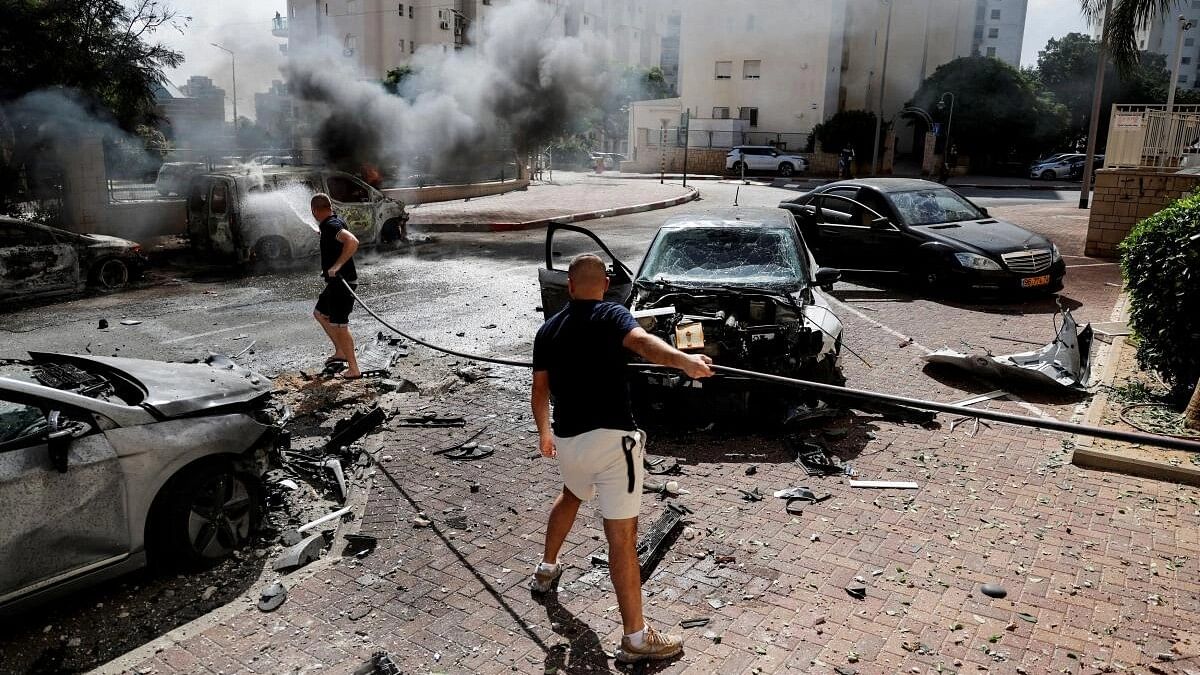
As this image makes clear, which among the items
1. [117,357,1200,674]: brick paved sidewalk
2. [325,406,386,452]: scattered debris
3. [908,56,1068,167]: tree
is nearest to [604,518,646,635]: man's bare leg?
[117,357,1200,674]: brick paved sidewalk

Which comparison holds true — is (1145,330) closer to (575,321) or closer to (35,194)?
(575,321)

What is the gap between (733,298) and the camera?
6.68 meters

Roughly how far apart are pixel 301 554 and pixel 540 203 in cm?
2182

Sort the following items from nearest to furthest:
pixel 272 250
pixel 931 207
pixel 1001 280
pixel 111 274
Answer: pixel 1001 280
pixel 931 207
pixel 111 274
pixel 272 250

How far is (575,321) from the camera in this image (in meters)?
3.60

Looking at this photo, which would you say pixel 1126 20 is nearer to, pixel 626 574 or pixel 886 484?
pixel 886 484

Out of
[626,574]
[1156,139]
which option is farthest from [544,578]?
[1156,139]

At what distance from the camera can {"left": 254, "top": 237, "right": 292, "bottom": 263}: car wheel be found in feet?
46.7

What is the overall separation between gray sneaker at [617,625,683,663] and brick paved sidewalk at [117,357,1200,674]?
2.9 inches

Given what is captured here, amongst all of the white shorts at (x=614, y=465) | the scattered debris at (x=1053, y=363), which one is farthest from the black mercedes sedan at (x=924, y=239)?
the white shorts at (x=614, y=465)

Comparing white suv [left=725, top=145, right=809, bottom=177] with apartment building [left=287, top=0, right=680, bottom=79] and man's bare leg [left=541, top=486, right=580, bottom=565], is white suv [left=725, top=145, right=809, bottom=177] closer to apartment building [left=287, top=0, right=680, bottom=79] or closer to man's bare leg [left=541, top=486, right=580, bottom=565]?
apartment building [left=287, top=0, right=680, bottom=79]

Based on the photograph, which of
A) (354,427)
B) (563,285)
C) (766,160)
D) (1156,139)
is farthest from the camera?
(766,160)

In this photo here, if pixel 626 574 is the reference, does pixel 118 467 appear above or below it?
above

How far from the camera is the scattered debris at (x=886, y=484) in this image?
541cm
